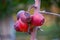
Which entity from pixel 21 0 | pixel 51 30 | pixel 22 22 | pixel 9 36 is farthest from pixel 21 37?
pixel 22 22

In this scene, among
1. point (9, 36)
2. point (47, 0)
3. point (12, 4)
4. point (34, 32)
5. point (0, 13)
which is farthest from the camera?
point (9, 36)

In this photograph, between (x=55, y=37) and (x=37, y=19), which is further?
(x=55, y=37)

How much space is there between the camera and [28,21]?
0.53 metres

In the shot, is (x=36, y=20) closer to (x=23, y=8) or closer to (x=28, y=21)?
(x=28, y=21)

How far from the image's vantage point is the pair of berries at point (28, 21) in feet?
1.70

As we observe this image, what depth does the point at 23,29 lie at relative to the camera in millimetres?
549

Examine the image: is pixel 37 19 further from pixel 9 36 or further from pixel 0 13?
pixel 9 36

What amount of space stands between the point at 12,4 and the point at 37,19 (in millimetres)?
1413

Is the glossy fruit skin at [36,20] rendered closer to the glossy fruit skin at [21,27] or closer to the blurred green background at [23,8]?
the glossy fruit skin at [21,27]

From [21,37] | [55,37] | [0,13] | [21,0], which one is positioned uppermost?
[21,0]

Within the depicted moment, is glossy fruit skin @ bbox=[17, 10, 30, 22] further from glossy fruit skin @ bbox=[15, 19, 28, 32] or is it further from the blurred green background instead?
the blurred green background

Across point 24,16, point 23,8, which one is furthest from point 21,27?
point 23,8

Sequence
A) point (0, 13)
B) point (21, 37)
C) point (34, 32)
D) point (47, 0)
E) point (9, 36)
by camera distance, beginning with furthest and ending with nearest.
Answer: point (21, 37) < point (9, 36) < point (0, 13) < point (47, 0) < point (34, 32)

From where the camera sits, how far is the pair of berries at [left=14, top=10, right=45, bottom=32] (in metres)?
0.52
